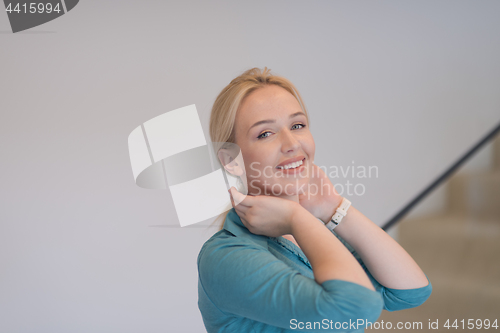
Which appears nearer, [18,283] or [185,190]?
[18,283]

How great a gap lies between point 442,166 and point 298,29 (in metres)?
1.59

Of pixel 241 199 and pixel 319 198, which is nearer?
pixel 241 199

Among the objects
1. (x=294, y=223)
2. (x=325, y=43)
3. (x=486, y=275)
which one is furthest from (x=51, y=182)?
(x=486, y=275)

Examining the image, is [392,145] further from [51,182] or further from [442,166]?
[51,182]

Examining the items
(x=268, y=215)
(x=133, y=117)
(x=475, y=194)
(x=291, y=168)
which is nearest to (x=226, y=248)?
(x=268, y=215)

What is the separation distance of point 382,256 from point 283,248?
0.96 feet

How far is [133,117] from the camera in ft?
7.93

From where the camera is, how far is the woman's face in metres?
1.19

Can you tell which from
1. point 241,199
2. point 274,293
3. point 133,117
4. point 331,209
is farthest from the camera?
point 133,117

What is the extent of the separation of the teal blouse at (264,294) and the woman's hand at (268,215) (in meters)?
0.04

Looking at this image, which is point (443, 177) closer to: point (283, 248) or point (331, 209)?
point (331, 209)

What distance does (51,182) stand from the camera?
2309 mm

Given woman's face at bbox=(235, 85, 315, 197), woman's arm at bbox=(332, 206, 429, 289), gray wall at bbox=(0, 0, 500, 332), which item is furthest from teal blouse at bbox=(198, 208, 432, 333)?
gray wall at bbox=(0, 0, 500, 332)

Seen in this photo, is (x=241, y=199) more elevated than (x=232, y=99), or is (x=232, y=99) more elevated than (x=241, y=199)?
(x=232, y=99)
